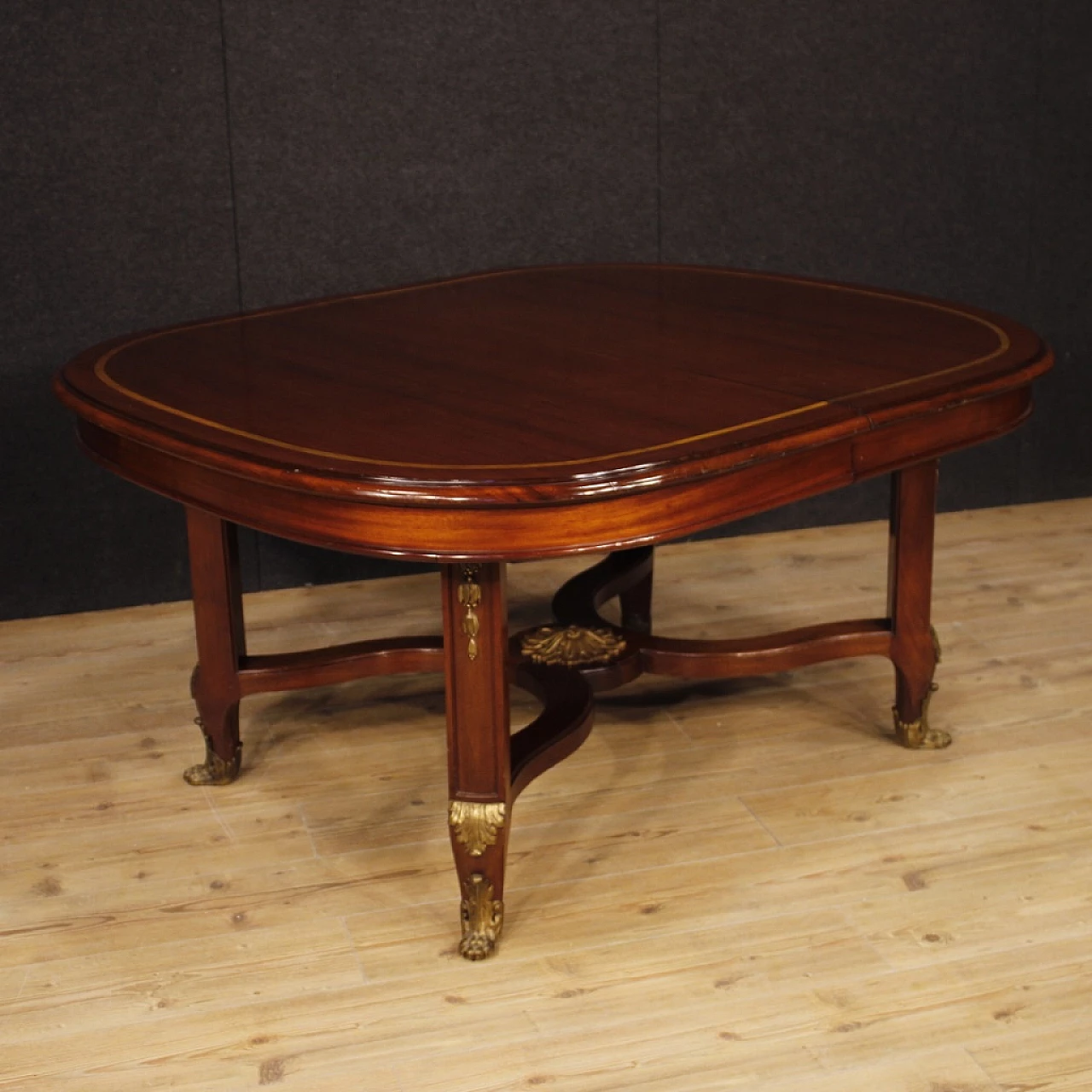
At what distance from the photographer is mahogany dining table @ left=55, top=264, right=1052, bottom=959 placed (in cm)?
191

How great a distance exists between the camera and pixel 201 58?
3.34 m

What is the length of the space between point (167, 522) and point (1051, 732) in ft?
6.20

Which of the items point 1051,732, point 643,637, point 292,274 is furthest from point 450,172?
point 1051,732

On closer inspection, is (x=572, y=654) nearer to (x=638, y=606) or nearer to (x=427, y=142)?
(x=638, y=606)

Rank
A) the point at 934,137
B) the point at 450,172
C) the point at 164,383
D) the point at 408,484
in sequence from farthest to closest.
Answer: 1. the point at 934,137
2. the point at 450,172
3. the point at 164,383
4. the point at 408,484

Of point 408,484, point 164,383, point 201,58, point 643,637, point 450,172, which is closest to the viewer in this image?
point 408,484

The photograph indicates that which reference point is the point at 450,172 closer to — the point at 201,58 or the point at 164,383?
the point at 201,58

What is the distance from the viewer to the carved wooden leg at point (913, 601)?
8.68ft

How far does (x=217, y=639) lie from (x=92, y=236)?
1.17m

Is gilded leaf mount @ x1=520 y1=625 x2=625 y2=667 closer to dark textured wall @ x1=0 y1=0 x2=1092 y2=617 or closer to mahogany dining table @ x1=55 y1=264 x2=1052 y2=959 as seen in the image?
mahogany dining table @ x1=55 y1=264 x2=1052 y2=959

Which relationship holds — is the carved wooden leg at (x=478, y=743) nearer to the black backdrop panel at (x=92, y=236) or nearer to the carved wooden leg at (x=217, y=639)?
the carved wooden leg at (x=217, y=639)

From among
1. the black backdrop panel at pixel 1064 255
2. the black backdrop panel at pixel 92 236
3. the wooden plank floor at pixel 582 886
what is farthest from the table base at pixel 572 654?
the black backdrop panel at pixel 1064 255

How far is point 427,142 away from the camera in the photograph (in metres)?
3.53

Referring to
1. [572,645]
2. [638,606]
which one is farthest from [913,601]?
[638,606]
